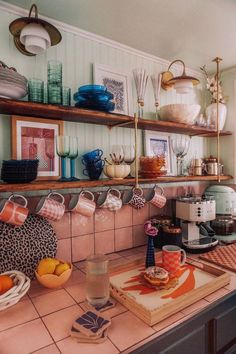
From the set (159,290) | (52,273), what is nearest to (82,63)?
(52,273)

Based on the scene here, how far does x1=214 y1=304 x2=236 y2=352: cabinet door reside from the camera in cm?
108

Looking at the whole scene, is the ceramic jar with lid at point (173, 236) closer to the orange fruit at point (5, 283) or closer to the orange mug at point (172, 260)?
the orange mug at point (172, 260)

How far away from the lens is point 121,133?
1.69 m

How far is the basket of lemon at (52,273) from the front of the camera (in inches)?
43.5

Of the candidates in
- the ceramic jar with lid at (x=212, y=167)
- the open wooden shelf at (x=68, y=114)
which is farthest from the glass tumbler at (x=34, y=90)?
the ceramic jar with lid at (x=212, y=167)

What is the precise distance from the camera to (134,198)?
1.61m

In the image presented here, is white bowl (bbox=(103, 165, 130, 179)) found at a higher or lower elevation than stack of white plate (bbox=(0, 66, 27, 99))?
lower

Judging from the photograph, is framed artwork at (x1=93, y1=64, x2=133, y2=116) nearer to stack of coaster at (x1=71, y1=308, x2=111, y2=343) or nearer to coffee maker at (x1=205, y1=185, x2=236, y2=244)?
coffee maker at (x1=205, y1=185, x2=236, y2=244)

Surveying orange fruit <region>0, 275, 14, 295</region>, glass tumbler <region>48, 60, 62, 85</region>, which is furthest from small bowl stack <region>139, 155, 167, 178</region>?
orange fruit <region>0, 275, 14, 295</region>

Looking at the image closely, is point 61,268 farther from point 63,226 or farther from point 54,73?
point 54,73

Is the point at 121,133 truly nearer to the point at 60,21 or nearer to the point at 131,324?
the point at 60,21

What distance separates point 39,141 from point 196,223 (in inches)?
44.4

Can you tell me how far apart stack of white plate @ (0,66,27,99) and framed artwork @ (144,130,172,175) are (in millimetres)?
927

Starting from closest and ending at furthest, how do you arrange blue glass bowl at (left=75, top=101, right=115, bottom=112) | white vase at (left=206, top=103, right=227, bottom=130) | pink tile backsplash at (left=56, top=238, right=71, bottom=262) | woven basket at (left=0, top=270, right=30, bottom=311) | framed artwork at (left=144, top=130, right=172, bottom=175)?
1. woven basket at (left=0, top=270, right=30, bottom=311)
2. blue glass bowl at (left=75, top=101, right=115, bottom=112)
3. pink tile backsplash at (left=56, top=238, right=71, bottom=262)
4. framed artwork at (left=144, top=130, right=172, bottom=175)
5. white vase at (left=206, top=103, right=227, bottom=130)
